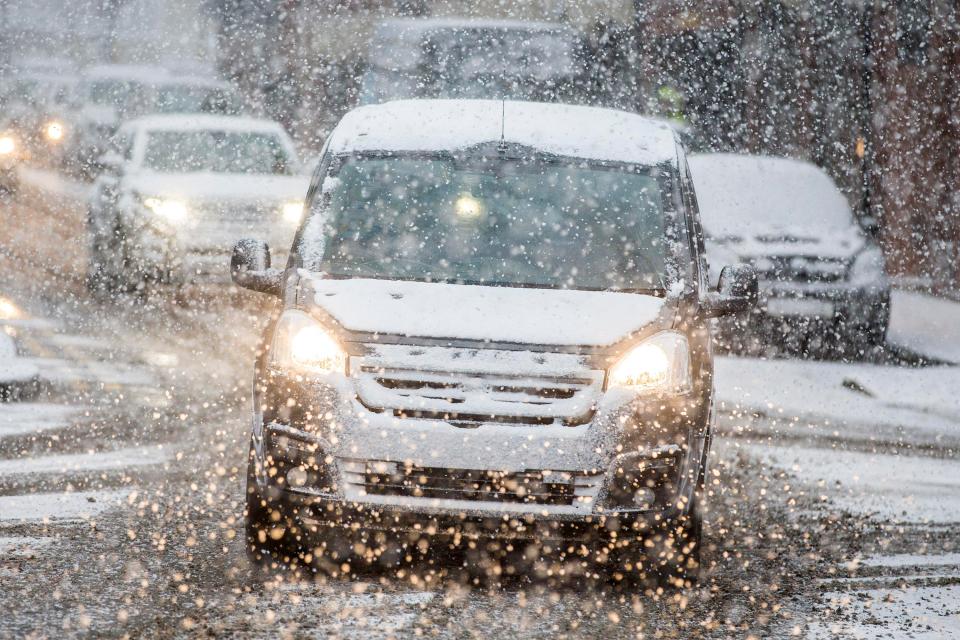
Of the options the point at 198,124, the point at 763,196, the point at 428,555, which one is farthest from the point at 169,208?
the point at 428,555

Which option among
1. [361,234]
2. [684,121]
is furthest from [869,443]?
[684,121]

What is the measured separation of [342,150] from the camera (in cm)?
759

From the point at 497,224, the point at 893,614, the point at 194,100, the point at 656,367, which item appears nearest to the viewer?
the point at 893,614

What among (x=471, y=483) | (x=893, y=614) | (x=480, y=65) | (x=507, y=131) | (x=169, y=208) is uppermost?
(x=507, y=131)

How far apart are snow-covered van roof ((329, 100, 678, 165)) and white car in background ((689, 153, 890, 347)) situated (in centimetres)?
624

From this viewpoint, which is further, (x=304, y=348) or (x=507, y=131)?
(x=507, y=131)

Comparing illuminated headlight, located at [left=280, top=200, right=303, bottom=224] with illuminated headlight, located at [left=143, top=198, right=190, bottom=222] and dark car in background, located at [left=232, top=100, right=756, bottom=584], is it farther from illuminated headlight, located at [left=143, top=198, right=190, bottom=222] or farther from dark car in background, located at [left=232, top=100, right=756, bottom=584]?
dark car in background, located at [left=232, top=100, right=756, bottom=584]

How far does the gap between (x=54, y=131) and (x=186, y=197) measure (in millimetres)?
7305

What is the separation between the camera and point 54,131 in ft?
73.4

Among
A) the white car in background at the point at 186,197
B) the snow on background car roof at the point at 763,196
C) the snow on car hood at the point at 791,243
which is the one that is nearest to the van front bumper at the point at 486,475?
the snow on car hood at the point at 791,243

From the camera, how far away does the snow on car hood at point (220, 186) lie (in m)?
15.7

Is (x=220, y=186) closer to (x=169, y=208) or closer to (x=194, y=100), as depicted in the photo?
(x=169, y=208)

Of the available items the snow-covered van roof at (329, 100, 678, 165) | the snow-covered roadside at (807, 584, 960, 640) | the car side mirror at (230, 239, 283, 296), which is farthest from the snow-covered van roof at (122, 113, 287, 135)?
the snow-covered roadside at (807, 584, 960, 640)

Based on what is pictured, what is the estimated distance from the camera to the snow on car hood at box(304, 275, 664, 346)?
6438 mm
